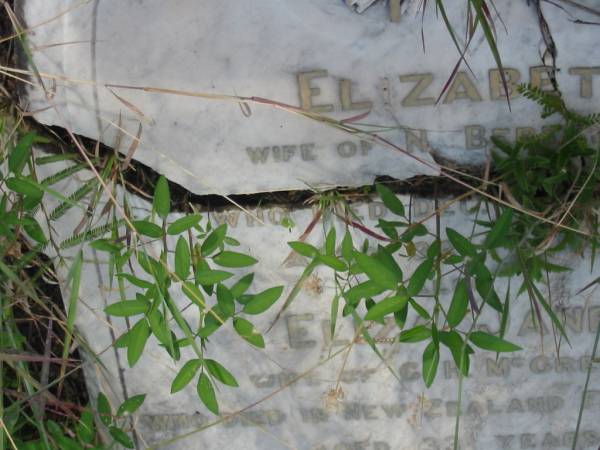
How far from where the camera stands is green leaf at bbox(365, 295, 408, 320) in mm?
1239

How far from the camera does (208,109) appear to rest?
139 centimetres

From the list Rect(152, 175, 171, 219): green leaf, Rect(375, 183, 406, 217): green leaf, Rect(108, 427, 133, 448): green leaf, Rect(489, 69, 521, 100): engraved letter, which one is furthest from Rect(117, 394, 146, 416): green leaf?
Rect(489, 69, 521, 100): engraved letter

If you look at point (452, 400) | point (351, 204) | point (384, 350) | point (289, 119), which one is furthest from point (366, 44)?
point (452, 400)

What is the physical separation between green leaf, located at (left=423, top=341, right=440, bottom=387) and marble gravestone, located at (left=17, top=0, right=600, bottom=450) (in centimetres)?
19

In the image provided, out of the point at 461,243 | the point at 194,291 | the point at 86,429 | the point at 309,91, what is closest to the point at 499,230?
the point at 461,243

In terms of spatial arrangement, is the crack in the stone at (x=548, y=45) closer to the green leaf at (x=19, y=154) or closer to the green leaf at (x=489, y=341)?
the green leaf at (x=489, y=341)

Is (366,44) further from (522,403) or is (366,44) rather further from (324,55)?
(522,403)

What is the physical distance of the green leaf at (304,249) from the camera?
135 cm

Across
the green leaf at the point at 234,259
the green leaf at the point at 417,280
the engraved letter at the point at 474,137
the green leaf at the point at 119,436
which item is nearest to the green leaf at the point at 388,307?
the green leaf at the point at 417,280

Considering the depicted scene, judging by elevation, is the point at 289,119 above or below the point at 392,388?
above

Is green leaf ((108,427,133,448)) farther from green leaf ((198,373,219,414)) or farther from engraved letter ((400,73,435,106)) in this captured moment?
engraved letter ((400,73,435,106))

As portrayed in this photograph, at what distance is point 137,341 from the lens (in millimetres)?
1286

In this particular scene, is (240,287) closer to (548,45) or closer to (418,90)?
(418,90)

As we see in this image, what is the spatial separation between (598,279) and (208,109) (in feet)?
2.60
